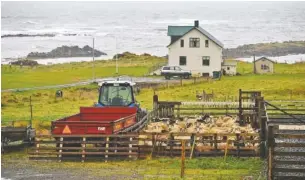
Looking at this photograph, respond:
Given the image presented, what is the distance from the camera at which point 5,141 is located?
26.4 m

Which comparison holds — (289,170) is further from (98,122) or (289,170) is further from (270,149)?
(98,122)

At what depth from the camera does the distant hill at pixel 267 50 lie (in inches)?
5094

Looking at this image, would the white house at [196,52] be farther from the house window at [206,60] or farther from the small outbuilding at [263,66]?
the small outbuilding at [263,66]

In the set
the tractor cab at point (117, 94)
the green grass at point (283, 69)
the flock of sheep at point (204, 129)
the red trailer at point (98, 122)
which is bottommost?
the flock of sheep at point (204, 129)

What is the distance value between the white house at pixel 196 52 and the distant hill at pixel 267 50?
166ft

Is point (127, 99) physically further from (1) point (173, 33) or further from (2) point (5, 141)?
(1) point (173, 33)

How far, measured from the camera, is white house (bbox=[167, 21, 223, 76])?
72812 mm

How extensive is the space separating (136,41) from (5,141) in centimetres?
14494

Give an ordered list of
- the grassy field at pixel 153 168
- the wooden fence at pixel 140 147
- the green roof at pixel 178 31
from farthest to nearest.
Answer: the green roof at pixel 178 31
the wooden fence at pixel 140 147
the grassy field at pixel 153 168

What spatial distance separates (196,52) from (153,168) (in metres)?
51.8

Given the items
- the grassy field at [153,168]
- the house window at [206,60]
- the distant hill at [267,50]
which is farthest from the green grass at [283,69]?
the grassy field at [153,168]

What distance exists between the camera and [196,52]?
7338 centimetres

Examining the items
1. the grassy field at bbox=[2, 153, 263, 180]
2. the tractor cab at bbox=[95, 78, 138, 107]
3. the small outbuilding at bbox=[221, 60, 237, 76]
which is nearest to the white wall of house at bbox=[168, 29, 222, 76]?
the small outbuilding at bbox=[221, 60, 237, 76]

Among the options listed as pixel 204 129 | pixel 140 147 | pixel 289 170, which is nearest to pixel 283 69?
pixel 204 129
